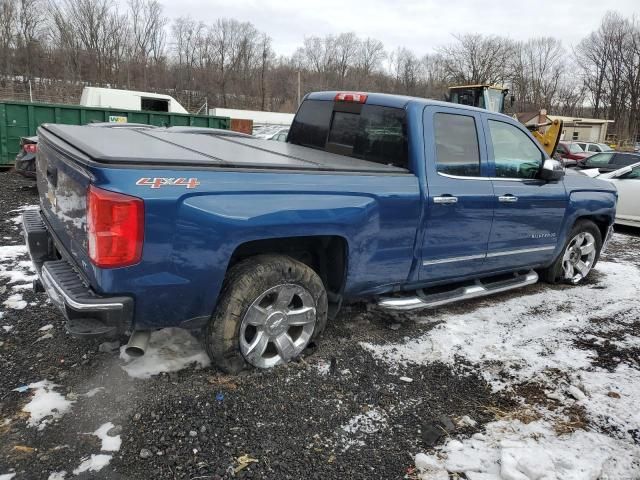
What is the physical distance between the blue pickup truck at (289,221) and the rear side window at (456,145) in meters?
0.01

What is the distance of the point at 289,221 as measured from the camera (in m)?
3.04

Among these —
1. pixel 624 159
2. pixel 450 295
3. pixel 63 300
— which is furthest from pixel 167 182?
pixel 624 159

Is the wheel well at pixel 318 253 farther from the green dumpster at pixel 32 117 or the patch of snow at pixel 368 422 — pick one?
the green dumpster at pixel 32 117

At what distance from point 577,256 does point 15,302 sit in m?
5.83

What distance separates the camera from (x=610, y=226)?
19.8 feet

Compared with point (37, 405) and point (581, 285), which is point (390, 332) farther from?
point (581, 285)

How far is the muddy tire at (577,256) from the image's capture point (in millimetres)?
5590

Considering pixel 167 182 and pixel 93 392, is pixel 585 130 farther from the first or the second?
pixel 93 392

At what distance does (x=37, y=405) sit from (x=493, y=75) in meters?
71.3

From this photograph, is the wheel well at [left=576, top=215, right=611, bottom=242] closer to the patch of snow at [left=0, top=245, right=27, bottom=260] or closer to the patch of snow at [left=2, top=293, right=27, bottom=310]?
the patch of snow at [left=2, top=293, right=27, bottom=310]

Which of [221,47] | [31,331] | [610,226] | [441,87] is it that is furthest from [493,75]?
[31,331]

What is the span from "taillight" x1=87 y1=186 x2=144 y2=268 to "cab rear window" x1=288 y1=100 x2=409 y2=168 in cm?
213

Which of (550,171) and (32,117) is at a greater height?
(32,117)

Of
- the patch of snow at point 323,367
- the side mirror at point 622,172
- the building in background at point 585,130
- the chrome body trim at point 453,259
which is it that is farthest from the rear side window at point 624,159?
the building in background at point 585,130
